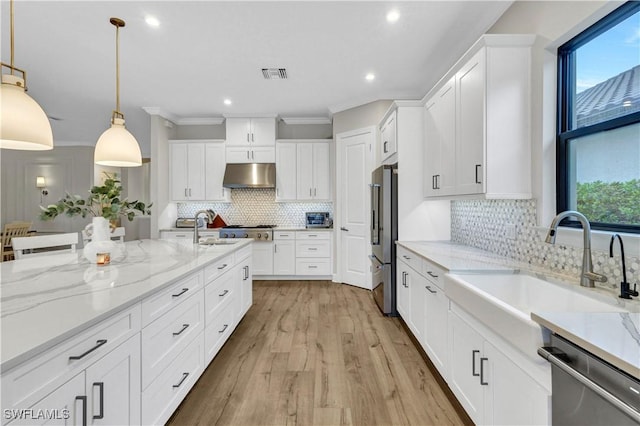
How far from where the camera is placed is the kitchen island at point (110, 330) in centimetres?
84

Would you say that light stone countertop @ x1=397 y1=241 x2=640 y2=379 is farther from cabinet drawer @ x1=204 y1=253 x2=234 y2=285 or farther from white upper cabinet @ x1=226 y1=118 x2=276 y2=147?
white upper cabinet @ x1=226 y1=118 x2=276 y2=147

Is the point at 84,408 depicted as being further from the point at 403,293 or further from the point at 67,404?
the point at 403,293

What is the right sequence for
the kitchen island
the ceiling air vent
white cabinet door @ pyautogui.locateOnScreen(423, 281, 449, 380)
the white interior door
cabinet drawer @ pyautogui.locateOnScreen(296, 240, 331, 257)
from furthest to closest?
cabinet drawer @ pyautogui.locateOnScreen(296, 240, 331, 257) < the white interior door < the ceiling air vent < white cabinet door @ pyautogui.locateOnScreen(423, 281, 449, 380) < the kitchen island

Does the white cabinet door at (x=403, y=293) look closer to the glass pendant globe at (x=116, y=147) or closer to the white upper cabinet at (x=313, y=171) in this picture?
the white upper cabinet at (x=313, y=171)

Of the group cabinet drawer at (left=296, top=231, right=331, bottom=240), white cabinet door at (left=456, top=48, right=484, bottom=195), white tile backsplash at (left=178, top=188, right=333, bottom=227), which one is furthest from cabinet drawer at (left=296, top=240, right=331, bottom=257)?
white cabinet door at (left=456, top=48, right=484, bottom=195)

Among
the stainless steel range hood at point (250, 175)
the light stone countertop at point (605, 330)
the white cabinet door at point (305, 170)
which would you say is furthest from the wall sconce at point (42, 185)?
the light stone countertop at point (605, 330)

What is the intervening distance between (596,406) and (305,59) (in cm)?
341

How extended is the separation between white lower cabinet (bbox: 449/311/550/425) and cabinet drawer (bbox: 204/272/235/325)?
5.44 feet

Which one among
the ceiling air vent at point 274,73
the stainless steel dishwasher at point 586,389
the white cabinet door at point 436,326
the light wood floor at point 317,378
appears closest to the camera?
the stainless steel dishwasher at point 586,389

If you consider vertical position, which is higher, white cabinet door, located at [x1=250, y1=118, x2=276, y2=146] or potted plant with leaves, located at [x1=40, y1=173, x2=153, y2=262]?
white cabinet door, located at [x1=250, y1=118, x2=276, y2=146]

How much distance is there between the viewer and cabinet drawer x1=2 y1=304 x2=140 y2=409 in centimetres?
76

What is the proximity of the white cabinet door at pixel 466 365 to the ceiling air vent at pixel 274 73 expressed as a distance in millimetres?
3128

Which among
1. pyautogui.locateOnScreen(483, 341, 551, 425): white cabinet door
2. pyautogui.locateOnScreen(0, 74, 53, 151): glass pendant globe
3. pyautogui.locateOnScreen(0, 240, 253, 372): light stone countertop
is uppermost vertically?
pyautogui.locateOnScreen(0, 74, 53, 151): glass pendant globe

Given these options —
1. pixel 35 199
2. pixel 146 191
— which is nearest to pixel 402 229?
pixel 146 191
